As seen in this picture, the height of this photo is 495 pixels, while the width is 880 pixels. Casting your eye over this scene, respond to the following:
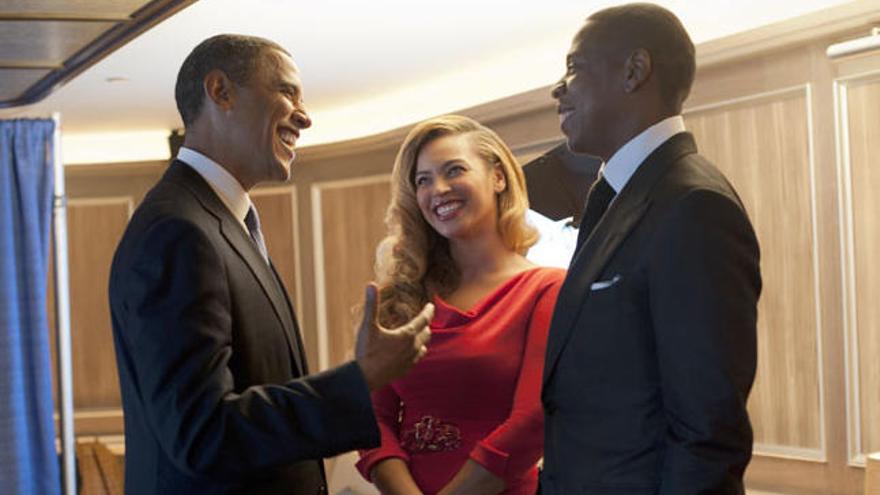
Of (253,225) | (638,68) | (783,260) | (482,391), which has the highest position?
(638,68)

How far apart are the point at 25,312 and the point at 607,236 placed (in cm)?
358

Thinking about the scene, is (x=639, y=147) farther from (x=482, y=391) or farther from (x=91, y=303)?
(x=91, y=303)

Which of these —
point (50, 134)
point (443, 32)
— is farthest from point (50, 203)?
point (443, 32)

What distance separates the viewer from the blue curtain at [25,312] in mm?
4762

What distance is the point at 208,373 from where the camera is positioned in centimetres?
168

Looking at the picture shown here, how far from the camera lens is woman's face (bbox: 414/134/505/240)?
2479mm

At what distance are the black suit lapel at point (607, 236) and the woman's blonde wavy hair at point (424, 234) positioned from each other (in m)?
0.69

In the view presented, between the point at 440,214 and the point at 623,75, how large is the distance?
0.72 meters

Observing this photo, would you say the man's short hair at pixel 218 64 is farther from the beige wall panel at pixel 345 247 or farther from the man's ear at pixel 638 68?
the beige wall panel at pixel 345 247

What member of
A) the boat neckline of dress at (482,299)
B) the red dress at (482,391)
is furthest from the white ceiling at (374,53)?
the red dress at (482,391)

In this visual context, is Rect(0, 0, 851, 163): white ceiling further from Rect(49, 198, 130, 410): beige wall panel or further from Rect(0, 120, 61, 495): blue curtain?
Rect(49, 198, 130, 410): beige wall panel

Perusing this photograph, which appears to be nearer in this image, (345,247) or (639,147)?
(639,147)

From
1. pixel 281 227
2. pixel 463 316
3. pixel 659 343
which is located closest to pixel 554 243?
pixel 463 316

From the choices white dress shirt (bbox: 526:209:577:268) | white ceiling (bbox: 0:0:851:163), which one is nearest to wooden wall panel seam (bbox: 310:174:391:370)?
white ceiling (bbox: 0:0:851:163)
